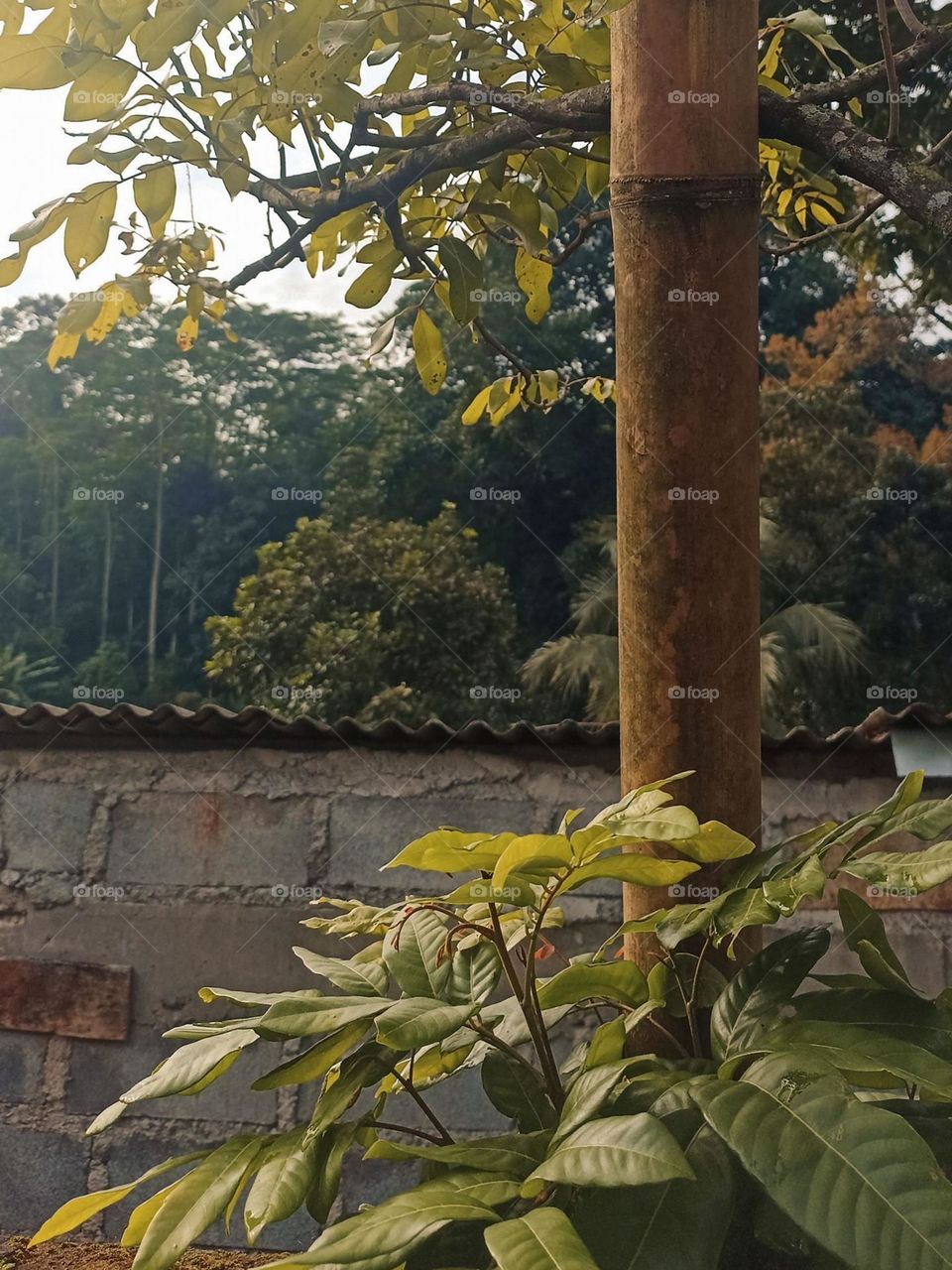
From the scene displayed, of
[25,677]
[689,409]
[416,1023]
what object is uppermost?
[689,409]

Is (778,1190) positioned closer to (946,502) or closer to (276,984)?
(276,984)

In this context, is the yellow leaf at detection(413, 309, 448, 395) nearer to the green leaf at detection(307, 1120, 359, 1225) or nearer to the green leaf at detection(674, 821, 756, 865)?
the green leaf at detection(674, 821, 756, 865)

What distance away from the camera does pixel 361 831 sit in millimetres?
1949

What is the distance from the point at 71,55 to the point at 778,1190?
1047 millimetres

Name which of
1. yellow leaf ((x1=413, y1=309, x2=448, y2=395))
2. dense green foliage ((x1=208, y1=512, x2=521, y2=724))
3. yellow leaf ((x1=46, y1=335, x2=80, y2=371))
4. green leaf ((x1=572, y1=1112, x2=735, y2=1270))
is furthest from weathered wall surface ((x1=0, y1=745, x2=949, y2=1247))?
dense green foliage ((x1=208, y1=512, x2=521, y2=724))

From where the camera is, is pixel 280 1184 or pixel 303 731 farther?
pixel 303 731

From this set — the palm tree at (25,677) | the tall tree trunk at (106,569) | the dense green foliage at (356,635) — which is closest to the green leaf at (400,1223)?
the dense green foliage at (356,635)

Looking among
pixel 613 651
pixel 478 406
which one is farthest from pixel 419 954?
pixel 613 651

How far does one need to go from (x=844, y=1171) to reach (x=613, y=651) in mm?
10273

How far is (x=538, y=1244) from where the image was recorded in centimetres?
51

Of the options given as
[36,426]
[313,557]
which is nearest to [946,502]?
[313,557]

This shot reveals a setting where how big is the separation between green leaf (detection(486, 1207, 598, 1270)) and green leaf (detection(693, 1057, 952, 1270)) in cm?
9

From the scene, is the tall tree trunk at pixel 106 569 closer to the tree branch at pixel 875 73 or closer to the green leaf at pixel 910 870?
the tree branch at pixel 875 73

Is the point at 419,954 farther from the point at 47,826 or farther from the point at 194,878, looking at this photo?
the point at 47,826
